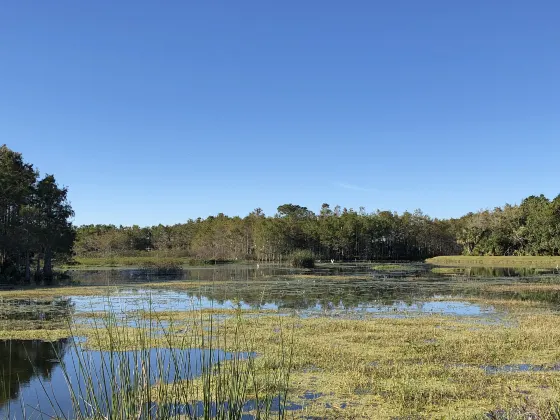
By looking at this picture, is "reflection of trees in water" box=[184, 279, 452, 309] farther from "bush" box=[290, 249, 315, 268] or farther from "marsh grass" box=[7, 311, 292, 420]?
"bush" box=[290, 249, 315, 268]

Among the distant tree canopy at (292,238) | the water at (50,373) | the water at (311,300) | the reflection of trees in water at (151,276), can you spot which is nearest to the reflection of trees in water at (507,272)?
the water at (311,300)

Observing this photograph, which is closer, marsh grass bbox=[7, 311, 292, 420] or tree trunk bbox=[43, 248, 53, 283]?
marsh grass bbox=[7, 311, 292, 420]

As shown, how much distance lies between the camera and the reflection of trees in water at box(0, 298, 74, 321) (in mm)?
14781

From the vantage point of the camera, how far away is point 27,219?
2819cm

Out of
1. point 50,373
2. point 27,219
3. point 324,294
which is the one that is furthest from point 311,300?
point 27,219

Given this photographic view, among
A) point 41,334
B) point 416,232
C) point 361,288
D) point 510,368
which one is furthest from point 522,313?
point 416,232

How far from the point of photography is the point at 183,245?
9456cm

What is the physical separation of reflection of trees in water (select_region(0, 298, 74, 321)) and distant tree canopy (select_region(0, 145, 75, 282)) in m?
8.72

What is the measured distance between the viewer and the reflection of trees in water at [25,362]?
809cm

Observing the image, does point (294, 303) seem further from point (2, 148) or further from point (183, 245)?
point (183, 245)

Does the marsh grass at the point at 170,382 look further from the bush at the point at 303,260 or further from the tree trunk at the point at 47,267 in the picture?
the bush at the point at 303,260

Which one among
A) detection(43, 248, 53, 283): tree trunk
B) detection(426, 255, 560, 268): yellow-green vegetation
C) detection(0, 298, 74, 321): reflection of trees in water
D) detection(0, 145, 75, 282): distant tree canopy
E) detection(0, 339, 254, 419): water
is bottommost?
detection(426, 255, 560, 268): yellow-green vegetation

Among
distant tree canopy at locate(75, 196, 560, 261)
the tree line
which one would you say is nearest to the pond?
the tree line

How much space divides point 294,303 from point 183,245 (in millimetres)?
78776
